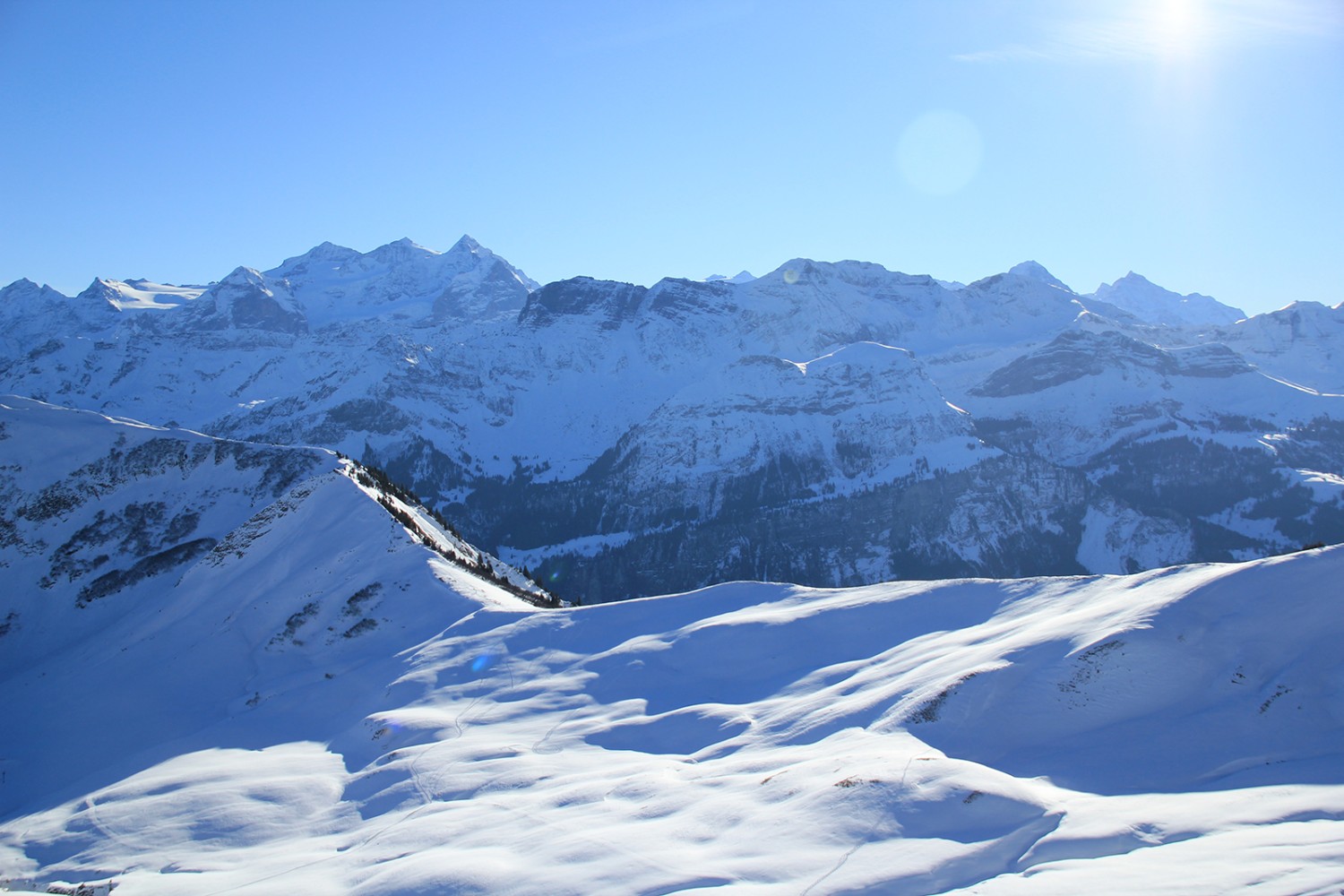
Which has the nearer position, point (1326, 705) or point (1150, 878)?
point (1150, 878)

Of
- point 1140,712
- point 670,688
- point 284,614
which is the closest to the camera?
point 1140,712

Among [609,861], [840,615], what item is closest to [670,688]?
[840,615]

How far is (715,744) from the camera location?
3634 cm

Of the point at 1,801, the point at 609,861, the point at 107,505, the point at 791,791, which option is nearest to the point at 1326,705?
the point at 791,791

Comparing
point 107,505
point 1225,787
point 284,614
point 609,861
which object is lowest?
point 1225,787

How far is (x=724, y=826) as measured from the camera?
2614cm

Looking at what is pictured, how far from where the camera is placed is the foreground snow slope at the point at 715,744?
23016 mm

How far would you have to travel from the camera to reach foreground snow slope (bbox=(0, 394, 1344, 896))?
75.5 feet

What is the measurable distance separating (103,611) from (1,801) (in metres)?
33.3

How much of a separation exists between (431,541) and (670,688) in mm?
34414

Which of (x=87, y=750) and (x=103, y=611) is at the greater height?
(x=103, y=611)

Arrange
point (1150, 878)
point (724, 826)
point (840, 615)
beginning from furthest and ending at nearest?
point (840, 615) → point (724, 826) → point (1150, 878)

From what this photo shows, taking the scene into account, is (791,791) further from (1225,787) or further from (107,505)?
(107,505)

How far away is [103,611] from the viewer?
245ft
